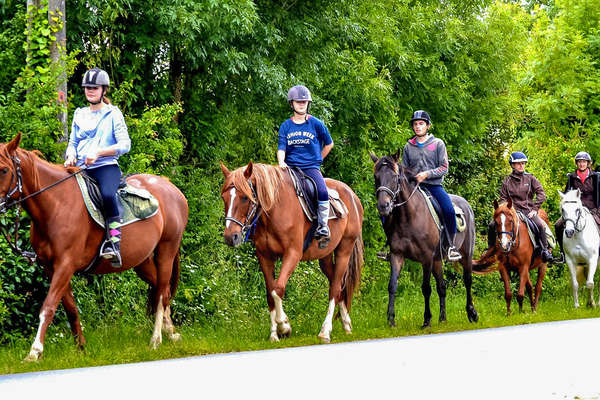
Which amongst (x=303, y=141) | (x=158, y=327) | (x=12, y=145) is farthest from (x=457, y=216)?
(x=12, y=145)

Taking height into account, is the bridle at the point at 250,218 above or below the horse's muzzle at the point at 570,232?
above

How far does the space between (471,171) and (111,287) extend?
15932 mm

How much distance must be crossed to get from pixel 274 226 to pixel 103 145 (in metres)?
2.45

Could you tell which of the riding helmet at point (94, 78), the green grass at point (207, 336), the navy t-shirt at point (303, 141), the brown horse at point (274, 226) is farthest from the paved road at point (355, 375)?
the riding helmet at point (94, 78)

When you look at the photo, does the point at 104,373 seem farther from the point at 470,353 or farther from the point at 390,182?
the point at 390,182

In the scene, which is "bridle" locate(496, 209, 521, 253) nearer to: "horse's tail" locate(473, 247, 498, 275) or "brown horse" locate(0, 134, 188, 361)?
"horse's tail" locate(473, 247, 498, 275)

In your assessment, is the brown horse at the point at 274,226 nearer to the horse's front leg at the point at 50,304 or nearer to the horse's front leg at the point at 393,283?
the horse's front leg at the point at 393,283

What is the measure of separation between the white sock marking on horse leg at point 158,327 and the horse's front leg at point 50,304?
56.3 inches

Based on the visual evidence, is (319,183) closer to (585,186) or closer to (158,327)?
(158,327)

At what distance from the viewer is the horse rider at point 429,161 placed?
48.1 feet

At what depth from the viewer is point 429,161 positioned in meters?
14.7

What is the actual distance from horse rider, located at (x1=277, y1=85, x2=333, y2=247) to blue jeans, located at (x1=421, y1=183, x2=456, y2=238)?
3022 mm

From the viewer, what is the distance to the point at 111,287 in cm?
1327

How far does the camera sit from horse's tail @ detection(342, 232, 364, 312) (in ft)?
45.6
